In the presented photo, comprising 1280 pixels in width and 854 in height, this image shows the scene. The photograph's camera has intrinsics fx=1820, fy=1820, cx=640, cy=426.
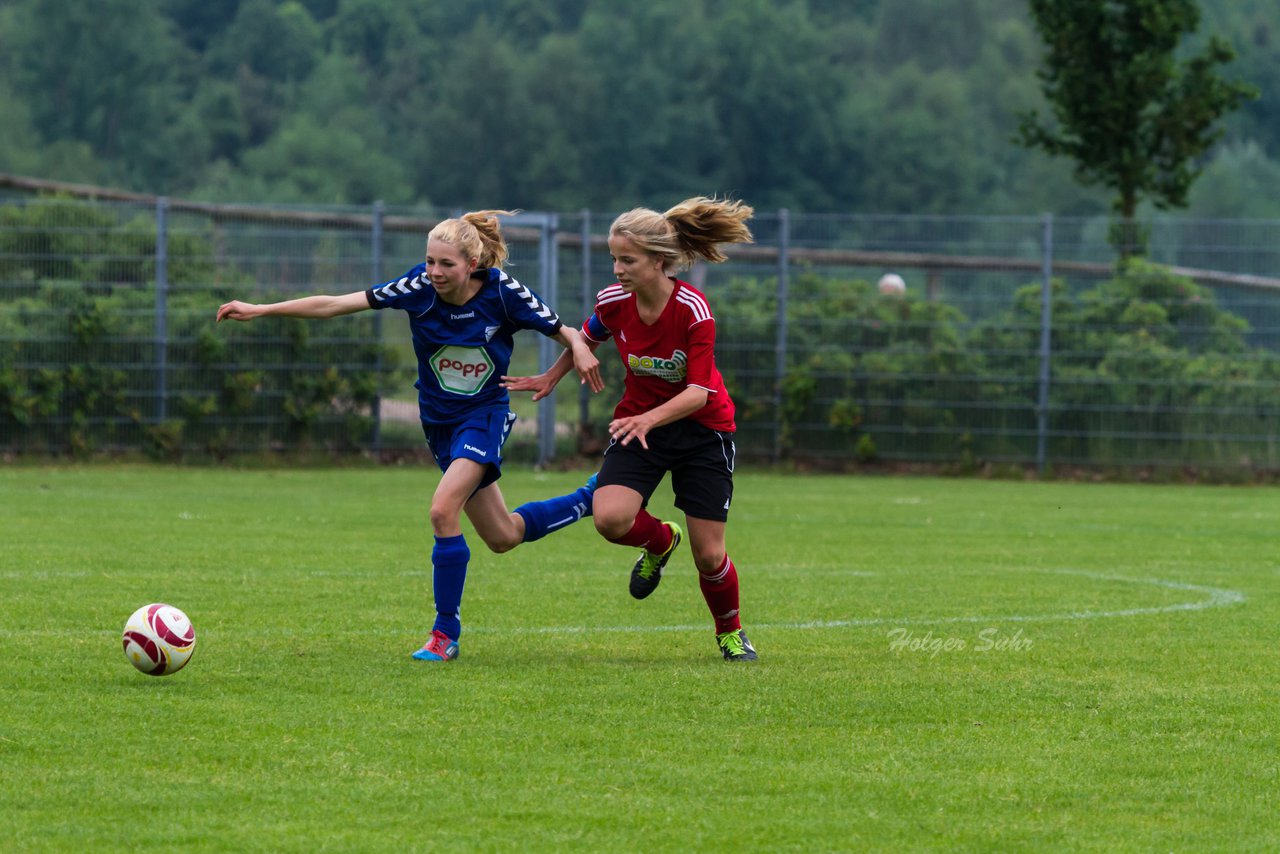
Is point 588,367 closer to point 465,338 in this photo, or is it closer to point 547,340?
point 465,338

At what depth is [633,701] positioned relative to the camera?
6.63 meters

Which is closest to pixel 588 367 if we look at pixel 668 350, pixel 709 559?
pixel 668 350

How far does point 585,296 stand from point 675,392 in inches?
498

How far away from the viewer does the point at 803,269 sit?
20203 mm

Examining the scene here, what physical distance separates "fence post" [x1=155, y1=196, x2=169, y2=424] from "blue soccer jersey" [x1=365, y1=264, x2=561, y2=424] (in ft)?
38.5

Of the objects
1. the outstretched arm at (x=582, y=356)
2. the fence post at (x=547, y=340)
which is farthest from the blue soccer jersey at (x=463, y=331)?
the fence post at (x=547, y=340)

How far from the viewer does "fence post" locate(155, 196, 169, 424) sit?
63.1ft

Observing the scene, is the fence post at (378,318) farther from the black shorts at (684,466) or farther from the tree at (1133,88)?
the black shorts at (684,466)

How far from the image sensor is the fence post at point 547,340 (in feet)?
65.7

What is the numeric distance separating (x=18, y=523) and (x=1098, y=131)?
1375cm

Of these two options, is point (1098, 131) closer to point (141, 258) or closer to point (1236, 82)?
point (1236, 82)

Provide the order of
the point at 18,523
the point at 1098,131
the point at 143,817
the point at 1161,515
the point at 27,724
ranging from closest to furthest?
the point at 143,817 < the point at 27,724 < the point at 18,523 < the point at 1161,515 < the point at 1098,131

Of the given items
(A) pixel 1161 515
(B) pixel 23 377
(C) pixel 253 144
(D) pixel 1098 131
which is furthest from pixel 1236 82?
(C) pixel 253 144

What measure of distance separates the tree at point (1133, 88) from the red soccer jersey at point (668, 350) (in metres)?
14.6
